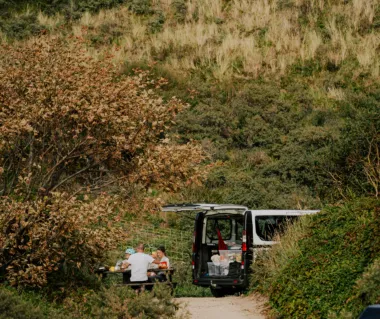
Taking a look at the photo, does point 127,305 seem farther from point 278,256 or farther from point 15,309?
point 278,256

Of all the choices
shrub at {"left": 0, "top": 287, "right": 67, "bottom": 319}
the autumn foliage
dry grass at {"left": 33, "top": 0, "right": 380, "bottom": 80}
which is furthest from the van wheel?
dry grass at {"left": 33, "top": 0, "right": 380, "bottom": 80}

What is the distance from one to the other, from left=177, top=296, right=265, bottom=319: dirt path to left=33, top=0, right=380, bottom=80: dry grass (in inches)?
750

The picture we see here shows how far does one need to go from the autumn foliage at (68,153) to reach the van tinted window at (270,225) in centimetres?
432

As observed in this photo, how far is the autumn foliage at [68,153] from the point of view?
10.8m

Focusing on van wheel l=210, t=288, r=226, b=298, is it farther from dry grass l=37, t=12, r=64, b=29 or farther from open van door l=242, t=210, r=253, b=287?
dry grass l=37, t=12, r=64, b=29

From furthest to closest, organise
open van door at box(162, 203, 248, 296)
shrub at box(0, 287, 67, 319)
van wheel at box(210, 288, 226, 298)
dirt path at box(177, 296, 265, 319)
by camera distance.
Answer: van wheel at box(210, 288, 226, 298), open van door at box(162, 203, 248, 296), dirt path at box(177, 296, 265, 319), shrub at box(0, 287, 67, 319)

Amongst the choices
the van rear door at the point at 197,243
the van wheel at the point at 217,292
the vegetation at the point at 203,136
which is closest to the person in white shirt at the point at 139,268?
the vegetation at the point at 203,136

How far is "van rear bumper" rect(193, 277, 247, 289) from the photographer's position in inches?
616

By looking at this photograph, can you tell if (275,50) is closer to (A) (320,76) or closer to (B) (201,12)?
(A) (320,76)

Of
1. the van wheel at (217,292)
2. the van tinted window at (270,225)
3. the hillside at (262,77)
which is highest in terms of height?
the hillside at (262,77)

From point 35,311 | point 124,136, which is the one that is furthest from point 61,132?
point 35,311

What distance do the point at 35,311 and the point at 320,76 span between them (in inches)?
1030

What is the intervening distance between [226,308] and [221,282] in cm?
197

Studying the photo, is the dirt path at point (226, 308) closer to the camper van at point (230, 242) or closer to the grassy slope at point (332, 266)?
the camper van at point (230, 242)
